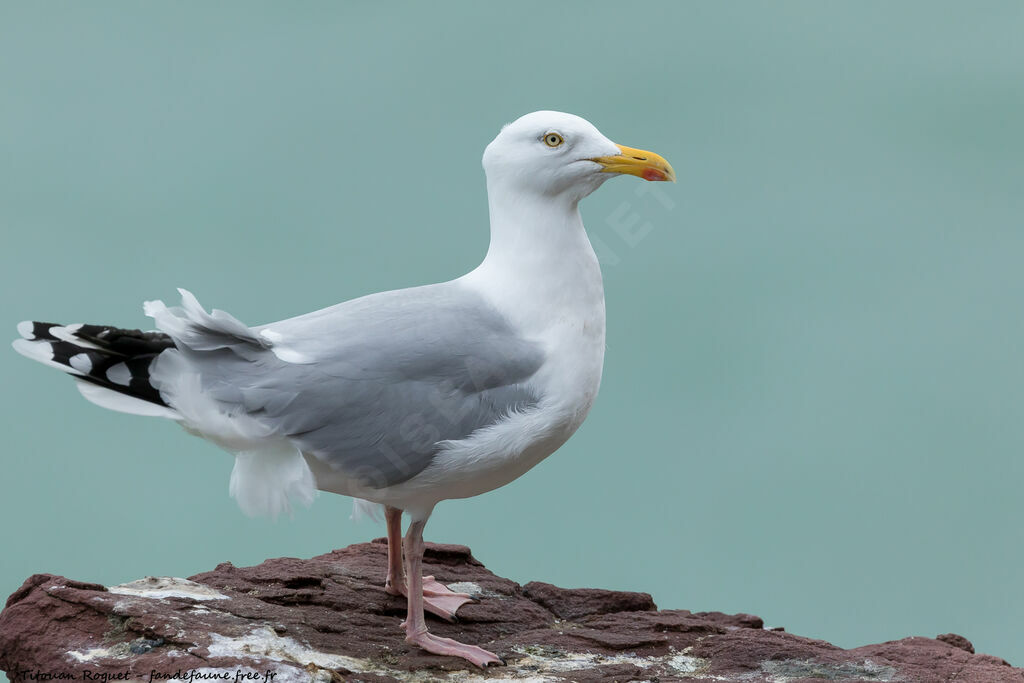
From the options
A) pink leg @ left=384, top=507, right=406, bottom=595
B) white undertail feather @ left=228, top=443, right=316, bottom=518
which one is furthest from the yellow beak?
pink leg @ left=384, top=507, right=406, bottom=595

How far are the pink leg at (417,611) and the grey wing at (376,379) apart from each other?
473mm

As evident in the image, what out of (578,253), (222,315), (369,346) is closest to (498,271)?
(578,253)

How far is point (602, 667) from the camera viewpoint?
6.84 meters

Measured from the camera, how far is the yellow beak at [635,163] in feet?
22.6

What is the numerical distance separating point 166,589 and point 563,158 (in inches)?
113

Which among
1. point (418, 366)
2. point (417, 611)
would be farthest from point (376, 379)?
point (417, 611)

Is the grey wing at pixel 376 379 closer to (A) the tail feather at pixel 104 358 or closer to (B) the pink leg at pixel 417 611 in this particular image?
(A) the tail feather at pixel 104 358

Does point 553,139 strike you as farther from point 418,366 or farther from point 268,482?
point 268,482

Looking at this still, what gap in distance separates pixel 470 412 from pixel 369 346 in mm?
547

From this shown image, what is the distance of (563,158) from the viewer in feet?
22.6

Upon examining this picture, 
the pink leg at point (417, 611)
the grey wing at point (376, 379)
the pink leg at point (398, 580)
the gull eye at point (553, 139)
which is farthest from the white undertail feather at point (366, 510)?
the gull eye at point (553, 139)

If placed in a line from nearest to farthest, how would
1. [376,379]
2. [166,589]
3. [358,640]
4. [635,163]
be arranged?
[376,379], [635,163], [358,640], [166,589]

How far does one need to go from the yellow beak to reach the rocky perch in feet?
7.57

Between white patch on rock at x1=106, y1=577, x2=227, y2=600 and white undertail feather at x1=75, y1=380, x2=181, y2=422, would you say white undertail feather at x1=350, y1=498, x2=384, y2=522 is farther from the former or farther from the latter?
white undertail feather at x1=75, y1=380, x2=181, y2=422
